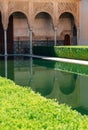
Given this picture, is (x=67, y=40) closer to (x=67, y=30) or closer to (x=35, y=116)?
(x=67, y=30)

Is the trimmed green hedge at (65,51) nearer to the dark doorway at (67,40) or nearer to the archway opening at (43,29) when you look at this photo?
the archway opening at (43,29)

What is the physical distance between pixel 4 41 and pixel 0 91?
1732cm

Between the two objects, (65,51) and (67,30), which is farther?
(67,30)

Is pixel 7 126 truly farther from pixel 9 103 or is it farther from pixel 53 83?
pixel 53 83

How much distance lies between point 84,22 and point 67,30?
192cm

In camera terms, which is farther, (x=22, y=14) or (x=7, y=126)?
(x=22, y=14)

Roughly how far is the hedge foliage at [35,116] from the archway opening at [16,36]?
18840 mm

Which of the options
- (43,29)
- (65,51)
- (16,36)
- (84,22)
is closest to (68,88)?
(65,51)

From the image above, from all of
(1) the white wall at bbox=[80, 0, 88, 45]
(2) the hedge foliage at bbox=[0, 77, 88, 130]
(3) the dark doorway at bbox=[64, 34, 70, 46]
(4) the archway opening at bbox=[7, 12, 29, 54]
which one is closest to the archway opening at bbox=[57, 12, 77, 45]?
(3) the dark doorway at bbox=[64, 34, 70, 46]

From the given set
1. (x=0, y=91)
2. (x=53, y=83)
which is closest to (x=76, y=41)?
(x=53, y=83)

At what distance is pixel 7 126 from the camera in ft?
9.19

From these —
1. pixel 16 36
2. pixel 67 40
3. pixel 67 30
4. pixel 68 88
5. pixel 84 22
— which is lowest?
pixel 68 88

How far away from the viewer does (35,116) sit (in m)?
3.28

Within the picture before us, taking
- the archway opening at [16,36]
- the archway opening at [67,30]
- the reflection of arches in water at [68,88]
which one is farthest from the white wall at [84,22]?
the reflection of arches in water at [68,88]
